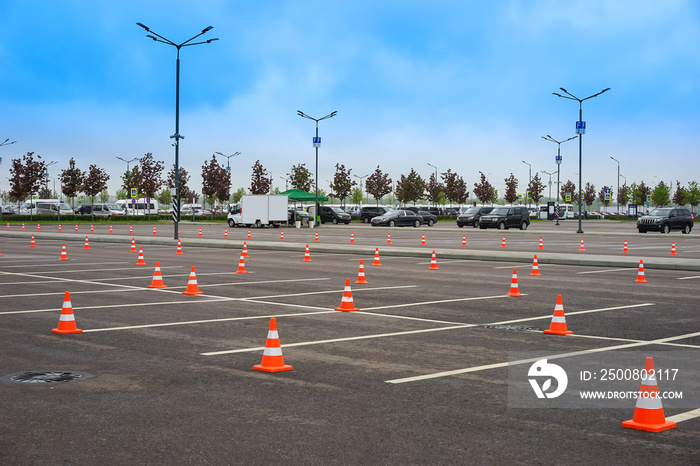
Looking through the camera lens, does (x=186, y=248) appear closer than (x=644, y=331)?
No

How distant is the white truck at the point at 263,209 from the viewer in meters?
61.3

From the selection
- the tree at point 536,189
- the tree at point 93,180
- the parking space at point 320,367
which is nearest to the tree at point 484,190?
the tree at point 536,189

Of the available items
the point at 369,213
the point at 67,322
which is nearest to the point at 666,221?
the point at 369,213

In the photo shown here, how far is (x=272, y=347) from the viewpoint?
833 cm

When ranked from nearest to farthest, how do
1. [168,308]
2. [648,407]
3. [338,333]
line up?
1. [648,407]
2. [338,333]
3. [168,308]

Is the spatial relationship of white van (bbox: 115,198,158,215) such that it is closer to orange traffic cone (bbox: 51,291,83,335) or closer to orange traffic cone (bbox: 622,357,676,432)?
orange traffic cone (bbox: 51,291,83,335)

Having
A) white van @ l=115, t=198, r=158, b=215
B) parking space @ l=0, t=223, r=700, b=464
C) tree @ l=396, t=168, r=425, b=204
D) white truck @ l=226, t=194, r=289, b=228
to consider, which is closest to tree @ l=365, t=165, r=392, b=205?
tree @ l=396, t=168, r=425, b=204

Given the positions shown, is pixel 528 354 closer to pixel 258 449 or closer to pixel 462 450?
pixel 462 450

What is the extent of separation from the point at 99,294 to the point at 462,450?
1171 cm

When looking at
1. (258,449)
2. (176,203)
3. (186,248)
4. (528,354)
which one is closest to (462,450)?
(258,449)

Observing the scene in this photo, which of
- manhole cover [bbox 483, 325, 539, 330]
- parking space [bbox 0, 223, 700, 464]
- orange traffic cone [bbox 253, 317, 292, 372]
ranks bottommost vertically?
parking space [bbox 0, 223, 700, 464]

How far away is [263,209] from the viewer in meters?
61.4

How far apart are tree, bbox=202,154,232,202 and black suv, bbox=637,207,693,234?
203 feet

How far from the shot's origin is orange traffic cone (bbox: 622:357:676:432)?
5965 mm
